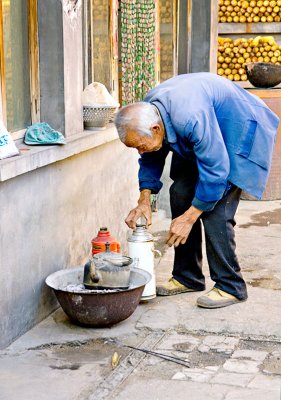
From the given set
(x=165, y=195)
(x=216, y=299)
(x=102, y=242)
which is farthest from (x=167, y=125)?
(x=165, y=195)

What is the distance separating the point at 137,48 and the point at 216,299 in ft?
10.9

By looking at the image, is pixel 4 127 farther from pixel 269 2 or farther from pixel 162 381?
pixel 269 2

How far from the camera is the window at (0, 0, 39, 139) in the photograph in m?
5.90

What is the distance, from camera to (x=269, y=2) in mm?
12547

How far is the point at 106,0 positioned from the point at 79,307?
11.3 feet

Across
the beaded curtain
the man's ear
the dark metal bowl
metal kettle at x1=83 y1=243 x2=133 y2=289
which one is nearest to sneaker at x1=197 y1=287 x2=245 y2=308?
metal kettle at x1=83 y1=243 x2=133 y2=289

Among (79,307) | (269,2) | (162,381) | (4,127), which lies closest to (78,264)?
(79,307)

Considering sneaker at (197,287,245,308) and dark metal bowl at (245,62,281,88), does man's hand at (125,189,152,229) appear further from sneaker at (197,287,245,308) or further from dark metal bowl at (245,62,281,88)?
dark metal bowl at (245,62,281,88)

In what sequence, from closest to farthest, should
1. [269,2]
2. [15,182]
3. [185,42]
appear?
[15,182]
[185,42]
[269,2]

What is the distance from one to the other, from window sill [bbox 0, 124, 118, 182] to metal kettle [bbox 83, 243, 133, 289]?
0.75 m

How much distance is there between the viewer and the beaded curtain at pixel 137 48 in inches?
323

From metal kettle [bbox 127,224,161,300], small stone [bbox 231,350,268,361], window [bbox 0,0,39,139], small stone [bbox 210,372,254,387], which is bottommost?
small stone [bbox 231,350,268,361]

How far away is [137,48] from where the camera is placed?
8609 mm

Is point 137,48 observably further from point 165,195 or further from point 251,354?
point 251,354
